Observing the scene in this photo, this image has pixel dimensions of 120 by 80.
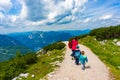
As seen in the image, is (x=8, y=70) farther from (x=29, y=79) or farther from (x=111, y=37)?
(x=111, y=37)

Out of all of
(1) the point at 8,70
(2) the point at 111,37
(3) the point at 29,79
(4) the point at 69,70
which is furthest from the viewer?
(2) the point at 111,37

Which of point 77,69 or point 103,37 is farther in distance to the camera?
point 103,37

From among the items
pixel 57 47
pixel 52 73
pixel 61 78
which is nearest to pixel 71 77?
pixel 61 78

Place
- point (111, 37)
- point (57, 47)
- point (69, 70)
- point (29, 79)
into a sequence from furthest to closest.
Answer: point (111, 37), point (57, 47), point (69, 70), point (29, 79)

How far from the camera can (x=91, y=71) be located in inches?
909

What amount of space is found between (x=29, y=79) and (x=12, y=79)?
188 centimetres

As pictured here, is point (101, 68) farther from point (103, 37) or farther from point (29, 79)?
point (103, 37)

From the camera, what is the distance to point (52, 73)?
23078 mm

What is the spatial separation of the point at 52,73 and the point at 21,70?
16.0ft

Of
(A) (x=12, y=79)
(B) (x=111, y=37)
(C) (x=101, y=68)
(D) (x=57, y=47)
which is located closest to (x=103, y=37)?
(B) (x=111, y=37)

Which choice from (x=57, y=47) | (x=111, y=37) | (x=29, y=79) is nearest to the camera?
(x=29, y=79)

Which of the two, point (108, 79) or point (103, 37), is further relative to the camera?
point (103, 37)

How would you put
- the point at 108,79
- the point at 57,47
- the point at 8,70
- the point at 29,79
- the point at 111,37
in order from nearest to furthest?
the point at 108,79 < the point at 29,79 < the point at 8,70 < the point at 57,47 < the point at 111,37

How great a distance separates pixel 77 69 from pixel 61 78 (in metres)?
3.49
